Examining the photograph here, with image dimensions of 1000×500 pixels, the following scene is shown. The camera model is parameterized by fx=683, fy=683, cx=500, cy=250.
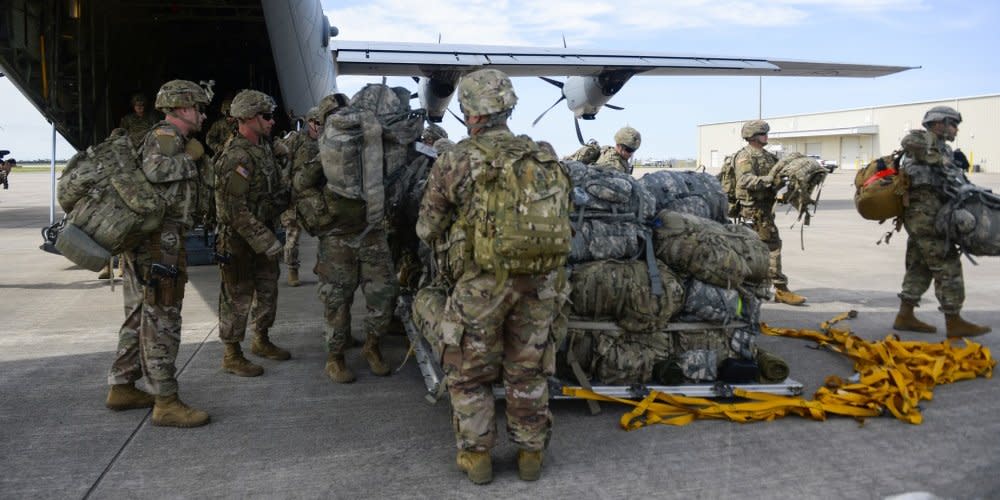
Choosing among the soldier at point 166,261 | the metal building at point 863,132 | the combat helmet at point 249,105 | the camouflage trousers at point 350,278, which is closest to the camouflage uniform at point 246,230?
the combat helmet at point 249,105

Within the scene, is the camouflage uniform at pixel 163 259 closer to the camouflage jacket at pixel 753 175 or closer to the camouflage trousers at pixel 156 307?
the camouflage trousers at pixel 156 307

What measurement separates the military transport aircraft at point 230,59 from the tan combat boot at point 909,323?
5795 mm

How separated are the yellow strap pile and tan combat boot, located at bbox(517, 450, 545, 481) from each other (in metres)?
0.81

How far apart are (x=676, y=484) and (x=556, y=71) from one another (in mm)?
8731

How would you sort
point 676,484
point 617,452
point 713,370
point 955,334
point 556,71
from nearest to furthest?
point 676,484, point 617,452, point 713,370, point 955,334, point 556,71

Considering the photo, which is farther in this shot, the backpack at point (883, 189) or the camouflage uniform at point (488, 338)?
the backpack at point (883, 189)

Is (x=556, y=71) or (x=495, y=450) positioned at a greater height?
(x=556, y=71)

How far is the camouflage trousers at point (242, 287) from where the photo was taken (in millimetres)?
5133

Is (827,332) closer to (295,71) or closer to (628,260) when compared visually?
(628,260)

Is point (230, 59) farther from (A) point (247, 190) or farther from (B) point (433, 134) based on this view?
(A) point (247, 190)

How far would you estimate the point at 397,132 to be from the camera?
4.75 m

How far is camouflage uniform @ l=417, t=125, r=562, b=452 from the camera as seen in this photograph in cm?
328

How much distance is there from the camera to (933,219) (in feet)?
19.0

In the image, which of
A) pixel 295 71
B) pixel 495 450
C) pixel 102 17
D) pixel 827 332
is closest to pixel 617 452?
pixel 495 450
